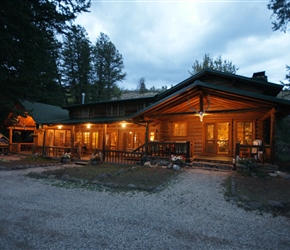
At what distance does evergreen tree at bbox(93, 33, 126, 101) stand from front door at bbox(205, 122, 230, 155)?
2857cm

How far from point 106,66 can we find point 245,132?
32.9 meters

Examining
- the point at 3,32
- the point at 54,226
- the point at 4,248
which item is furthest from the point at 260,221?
the point at 3,32

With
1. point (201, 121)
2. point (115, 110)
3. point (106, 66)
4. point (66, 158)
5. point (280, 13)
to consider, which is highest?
point (106, 66)

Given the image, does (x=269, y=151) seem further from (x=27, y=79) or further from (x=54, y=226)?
(x=27, y=79)

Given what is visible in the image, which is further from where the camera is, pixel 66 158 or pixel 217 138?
pixel 66 158

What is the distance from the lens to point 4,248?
3.12 metres

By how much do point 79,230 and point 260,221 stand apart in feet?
13.2

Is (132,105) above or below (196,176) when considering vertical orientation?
above

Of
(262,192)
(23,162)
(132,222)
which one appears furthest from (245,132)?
(23,162)

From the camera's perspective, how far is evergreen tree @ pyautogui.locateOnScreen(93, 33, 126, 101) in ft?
127

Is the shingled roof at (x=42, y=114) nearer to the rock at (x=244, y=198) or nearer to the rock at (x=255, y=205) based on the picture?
the rock at (x=244, y=198)

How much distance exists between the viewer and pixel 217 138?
13203mm

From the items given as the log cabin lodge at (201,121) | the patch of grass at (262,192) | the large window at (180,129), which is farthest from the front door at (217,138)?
the patch of grass at (262,192)

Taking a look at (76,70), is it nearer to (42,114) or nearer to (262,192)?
(42,114)
